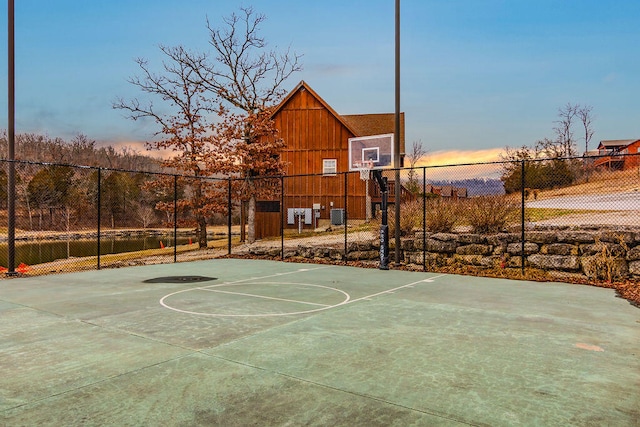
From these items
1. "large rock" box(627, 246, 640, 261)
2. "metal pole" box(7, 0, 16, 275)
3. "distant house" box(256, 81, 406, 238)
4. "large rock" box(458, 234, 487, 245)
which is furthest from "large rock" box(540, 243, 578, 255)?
"distant house" box(256, 81, 406, 238)

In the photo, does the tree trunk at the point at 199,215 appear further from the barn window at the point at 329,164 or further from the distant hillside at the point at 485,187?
the distant hillside at the point at 485,187

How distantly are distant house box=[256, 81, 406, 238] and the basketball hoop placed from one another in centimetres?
1020

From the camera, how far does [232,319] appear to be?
601 cm

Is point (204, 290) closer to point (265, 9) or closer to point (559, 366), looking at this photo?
point (559, 366)

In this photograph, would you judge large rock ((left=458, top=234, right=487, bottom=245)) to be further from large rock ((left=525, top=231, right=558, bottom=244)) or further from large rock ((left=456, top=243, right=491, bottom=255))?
large rock ((left=525, top=231, right=558, bottom=244))

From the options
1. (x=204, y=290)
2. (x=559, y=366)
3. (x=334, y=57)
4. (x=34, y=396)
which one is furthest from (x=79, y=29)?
(x=559, y=366)

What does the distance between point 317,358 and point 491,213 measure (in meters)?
9.91

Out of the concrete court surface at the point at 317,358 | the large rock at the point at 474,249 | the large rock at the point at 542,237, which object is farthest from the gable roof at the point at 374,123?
the concrete court surface at the point at 317,358

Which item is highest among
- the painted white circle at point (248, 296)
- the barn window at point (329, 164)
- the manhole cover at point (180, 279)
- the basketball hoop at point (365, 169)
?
the barn window at point (329, 164)

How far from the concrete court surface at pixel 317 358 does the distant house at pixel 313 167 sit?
1665cm

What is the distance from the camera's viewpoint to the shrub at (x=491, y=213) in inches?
499

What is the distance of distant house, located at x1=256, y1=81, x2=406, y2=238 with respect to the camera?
24.9 metres

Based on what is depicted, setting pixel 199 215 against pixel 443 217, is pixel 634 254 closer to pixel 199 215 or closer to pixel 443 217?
A: pixel 443 217

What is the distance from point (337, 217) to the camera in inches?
964
